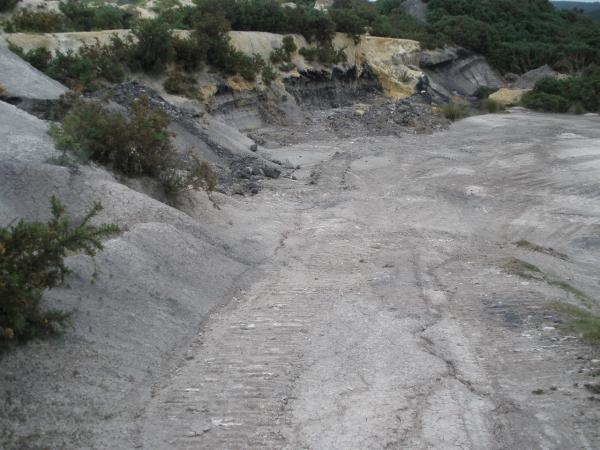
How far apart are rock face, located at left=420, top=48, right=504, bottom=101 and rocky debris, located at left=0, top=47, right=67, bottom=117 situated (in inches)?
1157

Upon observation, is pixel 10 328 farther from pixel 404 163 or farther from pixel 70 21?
pixel 70 21

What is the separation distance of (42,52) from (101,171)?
1108 centimetres

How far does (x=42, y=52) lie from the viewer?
19.9 metres

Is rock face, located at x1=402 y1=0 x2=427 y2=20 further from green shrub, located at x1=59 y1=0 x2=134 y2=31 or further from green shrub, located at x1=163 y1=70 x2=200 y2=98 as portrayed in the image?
green shrub, located at x1=163 y1=70 x2=200 y2=98

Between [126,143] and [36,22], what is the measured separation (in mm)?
14515

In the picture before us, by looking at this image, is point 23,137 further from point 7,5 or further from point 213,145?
point 7,5

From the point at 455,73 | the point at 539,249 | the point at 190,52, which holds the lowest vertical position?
the point at 539,249

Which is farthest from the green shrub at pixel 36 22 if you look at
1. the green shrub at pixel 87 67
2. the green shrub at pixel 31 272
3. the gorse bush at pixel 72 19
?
the green shrub at pixel 31 272

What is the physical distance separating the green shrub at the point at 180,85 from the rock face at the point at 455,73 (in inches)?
796

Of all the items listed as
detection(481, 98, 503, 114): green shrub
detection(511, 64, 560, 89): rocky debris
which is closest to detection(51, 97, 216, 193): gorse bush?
detection(481, 98, 503, 114): green shrub

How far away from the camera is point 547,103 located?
1608 inches

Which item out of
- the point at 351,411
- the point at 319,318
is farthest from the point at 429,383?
the point at 319,318

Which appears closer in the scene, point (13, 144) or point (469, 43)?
point (13, 144)

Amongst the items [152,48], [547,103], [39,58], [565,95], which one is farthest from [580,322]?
[565,95]
